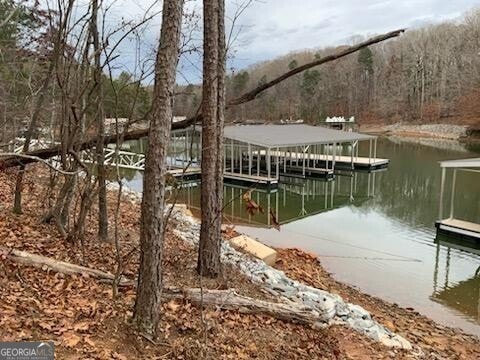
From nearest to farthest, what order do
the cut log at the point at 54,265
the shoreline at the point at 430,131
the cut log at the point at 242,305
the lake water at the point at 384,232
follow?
the cut log at the point at 54,265 < the cut log at the point at 242,305 < the lake water at the point at 384,232 < the shoreline at the point at 430,131

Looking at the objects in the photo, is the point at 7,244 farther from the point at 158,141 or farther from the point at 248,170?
the point at 248,170

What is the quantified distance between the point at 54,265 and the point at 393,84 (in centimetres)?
6087

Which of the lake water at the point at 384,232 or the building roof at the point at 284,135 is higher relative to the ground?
the building roof at the point at 284,135

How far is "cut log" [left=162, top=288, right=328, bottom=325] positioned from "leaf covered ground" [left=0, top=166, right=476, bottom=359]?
0.23 feet

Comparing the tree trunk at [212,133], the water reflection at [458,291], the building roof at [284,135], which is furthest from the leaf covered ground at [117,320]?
the building roof at [284,135]

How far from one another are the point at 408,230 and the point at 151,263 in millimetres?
11414

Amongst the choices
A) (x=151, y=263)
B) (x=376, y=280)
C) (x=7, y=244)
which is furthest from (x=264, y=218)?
(x=151, y=263)

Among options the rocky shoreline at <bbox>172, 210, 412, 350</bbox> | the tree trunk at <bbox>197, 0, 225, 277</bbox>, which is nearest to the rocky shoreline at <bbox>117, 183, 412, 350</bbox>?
the rocky shoreline at <bbox>172, 210, 412, 350</bbox>

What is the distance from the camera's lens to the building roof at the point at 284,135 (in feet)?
69.9

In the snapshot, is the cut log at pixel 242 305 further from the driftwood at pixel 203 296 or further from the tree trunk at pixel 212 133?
the tree trunk at pixel 212 133

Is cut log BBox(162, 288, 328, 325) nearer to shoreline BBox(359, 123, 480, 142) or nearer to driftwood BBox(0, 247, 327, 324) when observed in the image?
driftwood BBox(0, 247, 327, 324)

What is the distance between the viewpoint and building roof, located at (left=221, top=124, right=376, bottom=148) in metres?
21.3

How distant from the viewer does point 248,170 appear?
2275cm

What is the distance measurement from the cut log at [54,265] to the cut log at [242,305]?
0.50 meters
